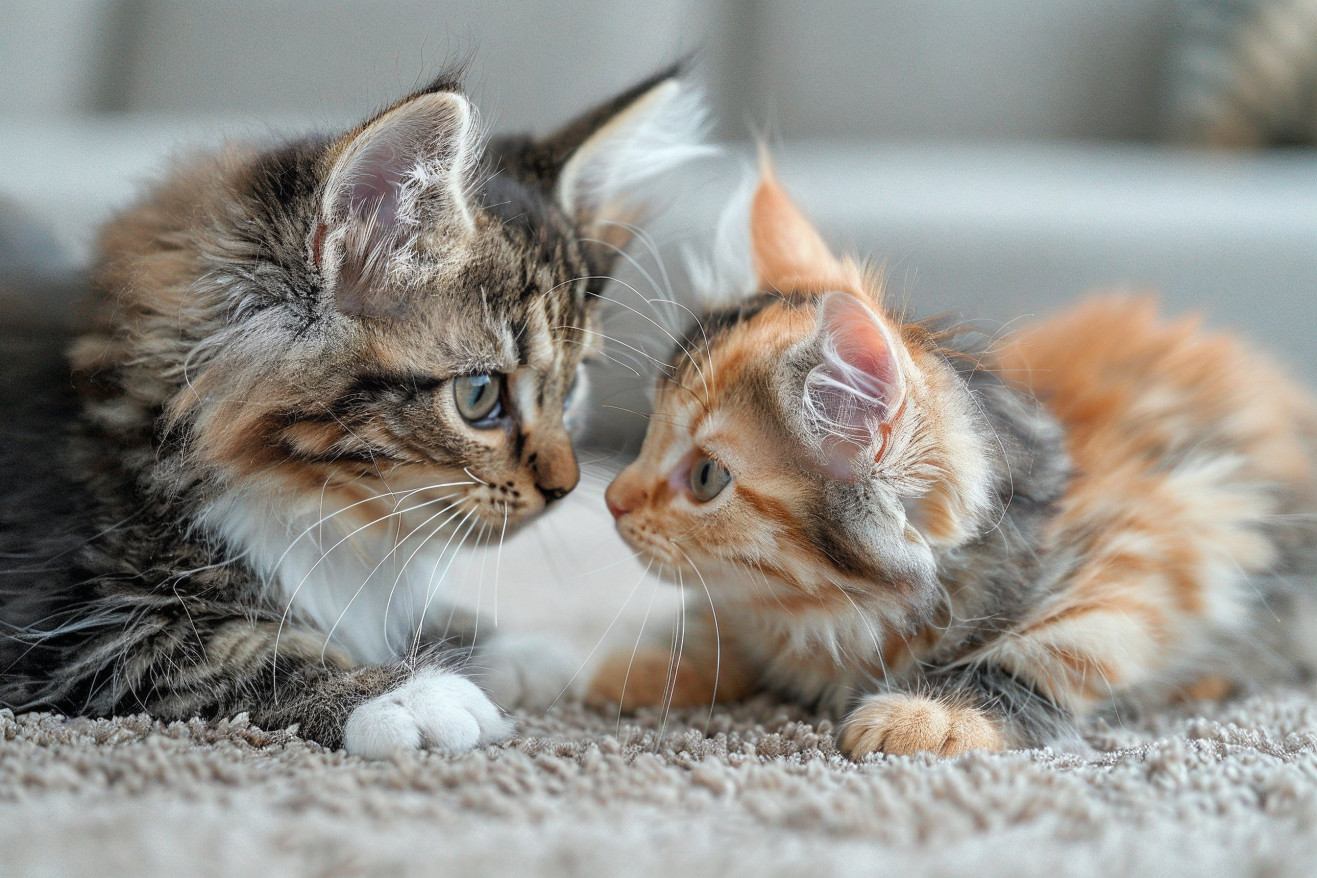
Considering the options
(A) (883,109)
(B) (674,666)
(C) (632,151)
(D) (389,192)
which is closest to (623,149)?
(C) (632,151)

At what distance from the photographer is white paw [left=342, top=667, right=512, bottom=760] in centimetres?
86

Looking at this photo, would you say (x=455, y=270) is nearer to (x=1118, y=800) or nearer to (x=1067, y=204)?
(x=1118, y=800)

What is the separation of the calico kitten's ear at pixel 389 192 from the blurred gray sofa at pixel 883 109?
83 centimetres

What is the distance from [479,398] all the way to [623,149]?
477mm

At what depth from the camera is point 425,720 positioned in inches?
34.9

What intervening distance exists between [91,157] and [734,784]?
208 centimetres

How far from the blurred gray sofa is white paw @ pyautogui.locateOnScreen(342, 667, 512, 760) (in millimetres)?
1081

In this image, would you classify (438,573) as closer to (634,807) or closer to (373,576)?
(373,576)

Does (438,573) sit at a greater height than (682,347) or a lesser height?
lesser

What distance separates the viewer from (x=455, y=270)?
101 cm

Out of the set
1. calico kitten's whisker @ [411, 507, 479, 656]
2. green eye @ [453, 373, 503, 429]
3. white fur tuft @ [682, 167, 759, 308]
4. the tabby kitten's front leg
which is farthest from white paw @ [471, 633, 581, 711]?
white fur tuft @ [682, 167, 759, 308]

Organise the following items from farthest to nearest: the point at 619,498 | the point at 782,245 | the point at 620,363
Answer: the point at 620,363
the point at 782,245
the point at 619,498

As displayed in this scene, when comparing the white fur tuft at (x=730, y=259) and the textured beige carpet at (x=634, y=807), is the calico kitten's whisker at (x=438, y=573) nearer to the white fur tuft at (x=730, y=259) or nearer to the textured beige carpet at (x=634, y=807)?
the textured beige carpet at (x=634, y=807)

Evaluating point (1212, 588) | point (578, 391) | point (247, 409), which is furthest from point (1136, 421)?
point (247, 409)
